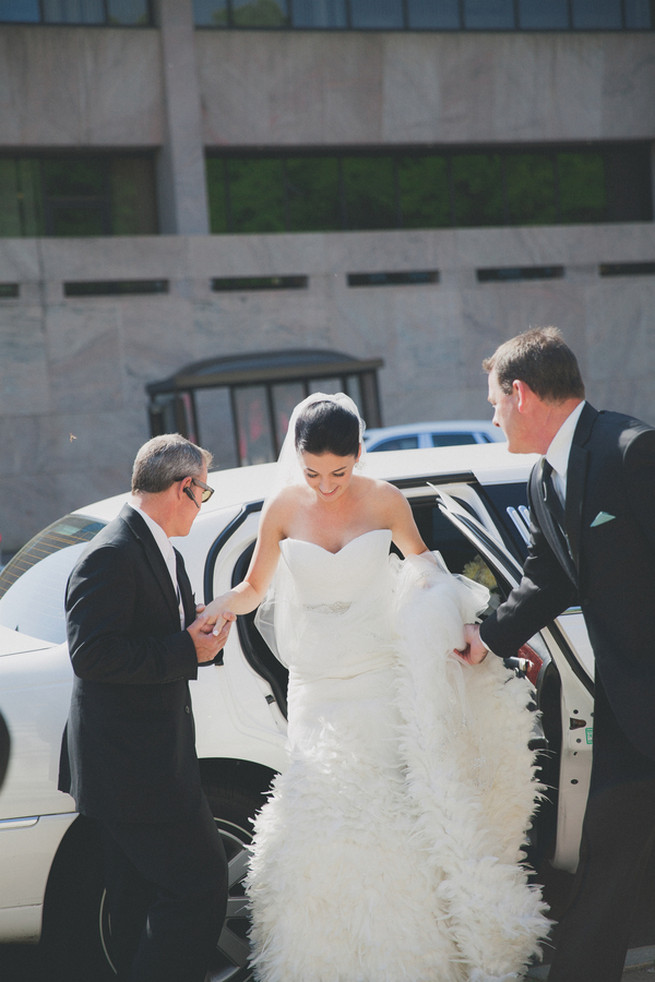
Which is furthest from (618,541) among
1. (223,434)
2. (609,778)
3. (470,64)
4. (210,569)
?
(470,64)

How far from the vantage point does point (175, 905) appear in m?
2.77

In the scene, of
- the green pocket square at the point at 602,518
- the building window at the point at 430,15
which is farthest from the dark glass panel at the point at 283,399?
the green pocket square at the point at 602,518

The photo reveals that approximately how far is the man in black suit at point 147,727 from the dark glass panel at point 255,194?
18920 mm

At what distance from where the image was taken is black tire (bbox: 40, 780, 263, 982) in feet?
10.3

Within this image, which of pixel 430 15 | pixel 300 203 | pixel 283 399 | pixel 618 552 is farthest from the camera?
pixel 300 203

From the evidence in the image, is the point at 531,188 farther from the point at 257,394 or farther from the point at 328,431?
the point at 328,431

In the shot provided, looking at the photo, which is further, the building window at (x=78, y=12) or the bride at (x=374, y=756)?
the building window at (x=78, y=12)

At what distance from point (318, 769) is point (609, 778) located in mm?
916

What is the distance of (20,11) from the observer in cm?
1881

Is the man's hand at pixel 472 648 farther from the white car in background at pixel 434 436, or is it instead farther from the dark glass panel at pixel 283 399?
the dark glass panel at pixel 283 399

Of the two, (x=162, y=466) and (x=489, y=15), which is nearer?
(x=162, y=466)

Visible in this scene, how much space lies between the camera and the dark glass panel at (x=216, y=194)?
20.7 m

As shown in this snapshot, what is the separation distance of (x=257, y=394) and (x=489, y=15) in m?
11.3

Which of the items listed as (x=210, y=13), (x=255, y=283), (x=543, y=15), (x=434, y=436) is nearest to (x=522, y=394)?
(x=434, y=436)
